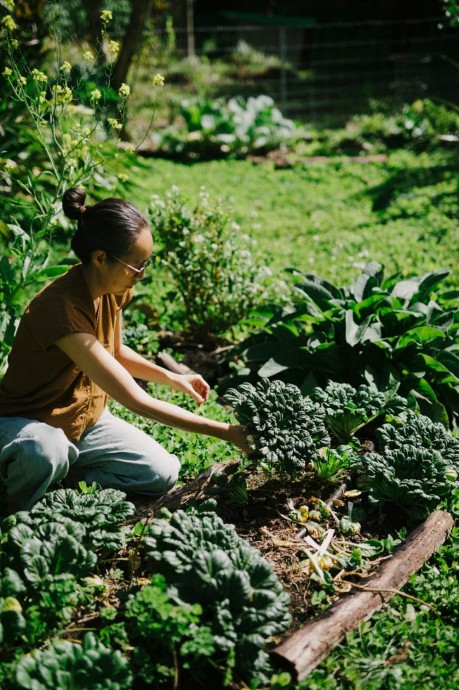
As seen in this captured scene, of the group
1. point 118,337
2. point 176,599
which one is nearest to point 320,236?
point 118,337

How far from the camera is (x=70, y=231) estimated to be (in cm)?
541

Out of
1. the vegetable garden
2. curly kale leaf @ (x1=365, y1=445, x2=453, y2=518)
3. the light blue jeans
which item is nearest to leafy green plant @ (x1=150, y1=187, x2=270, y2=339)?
the vegetable garden

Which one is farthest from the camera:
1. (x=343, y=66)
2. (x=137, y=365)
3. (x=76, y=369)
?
(x=343, y=66)

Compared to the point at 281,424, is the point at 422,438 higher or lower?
lower

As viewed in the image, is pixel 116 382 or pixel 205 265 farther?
pixel 205 265

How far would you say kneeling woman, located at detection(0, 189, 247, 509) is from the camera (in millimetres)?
2900

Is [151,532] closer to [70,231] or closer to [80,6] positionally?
[70,231]

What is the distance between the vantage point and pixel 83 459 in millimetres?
3340

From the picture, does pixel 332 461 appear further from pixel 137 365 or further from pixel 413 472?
pixel 137 365

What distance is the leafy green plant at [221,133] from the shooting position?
10320mm

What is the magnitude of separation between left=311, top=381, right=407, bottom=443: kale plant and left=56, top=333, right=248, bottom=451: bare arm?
707 mm

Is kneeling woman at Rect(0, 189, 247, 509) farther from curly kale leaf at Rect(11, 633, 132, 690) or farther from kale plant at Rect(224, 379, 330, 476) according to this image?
curly kale leaf at Rect(11, 633, 132, 690)

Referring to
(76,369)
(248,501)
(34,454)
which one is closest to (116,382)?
(76,369)

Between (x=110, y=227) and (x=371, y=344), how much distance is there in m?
1.73
